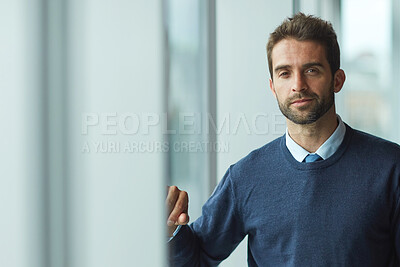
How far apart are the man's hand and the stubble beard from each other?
1.02 ft

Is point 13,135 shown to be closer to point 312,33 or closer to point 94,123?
point 94,123

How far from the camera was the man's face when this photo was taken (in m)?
1.16

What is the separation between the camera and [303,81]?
45.9 inches

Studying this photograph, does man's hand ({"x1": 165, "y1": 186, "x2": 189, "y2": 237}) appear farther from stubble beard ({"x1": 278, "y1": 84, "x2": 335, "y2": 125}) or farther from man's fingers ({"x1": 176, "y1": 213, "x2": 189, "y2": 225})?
stubble beard ({"x1": 278, "y1": 84, "x2": 335, "y2": 125})

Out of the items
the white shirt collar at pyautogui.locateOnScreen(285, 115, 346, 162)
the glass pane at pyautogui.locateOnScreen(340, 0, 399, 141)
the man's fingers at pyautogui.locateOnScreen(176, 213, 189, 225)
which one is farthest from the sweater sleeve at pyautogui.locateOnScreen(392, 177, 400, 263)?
the glass pane at pyautogui.locateOnScreen(340, 0, 399, 141)

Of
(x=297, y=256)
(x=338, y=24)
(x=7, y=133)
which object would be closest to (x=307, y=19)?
(x=297, y=256)

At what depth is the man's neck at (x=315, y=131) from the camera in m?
1.18

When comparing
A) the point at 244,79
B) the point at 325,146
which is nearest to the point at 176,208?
the point at 325,146

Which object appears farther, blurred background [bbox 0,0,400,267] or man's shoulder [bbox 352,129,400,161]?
man's shoulder [bbox 352,129,400,161]

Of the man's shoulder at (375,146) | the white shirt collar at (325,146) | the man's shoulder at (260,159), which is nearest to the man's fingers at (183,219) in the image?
the man's shoulder at (260,159)

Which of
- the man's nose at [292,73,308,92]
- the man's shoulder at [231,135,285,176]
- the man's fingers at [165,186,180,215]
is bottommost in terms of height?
the man's fingers at [165,186,180,215]

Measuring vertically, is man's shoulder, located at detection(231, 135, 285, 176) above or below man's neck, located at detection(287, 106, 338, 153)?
below

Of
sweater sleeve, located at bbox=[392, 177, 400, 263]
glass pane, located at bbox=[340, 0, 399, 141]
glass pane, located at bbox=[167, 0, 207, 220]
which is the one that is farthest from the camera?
glass pane, located at bbox=[340, 0, 399, 141]

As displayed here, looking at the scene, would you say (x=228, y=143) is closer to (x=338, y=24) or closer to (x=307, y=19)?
(x=307, y=19)
